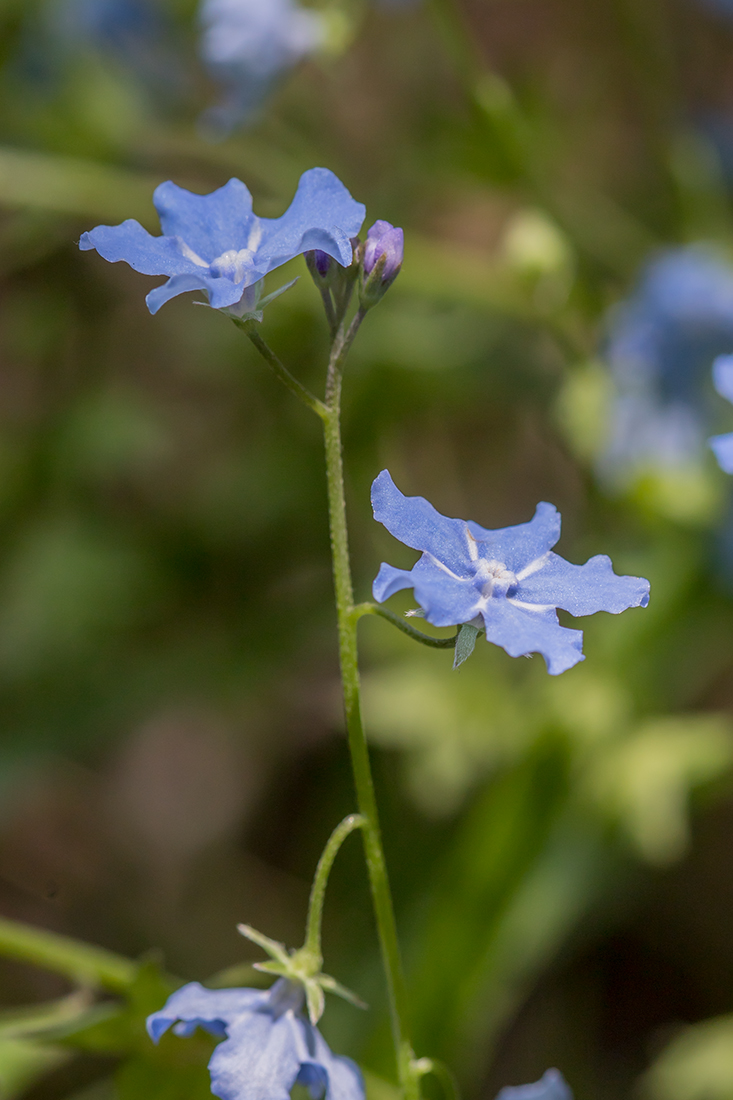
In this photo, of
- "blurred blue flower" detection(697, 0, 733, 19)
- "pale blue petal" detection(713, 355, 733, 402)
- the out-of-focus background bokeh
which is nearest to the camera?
"pale blue petal" detection(713, 355, 733, 402)

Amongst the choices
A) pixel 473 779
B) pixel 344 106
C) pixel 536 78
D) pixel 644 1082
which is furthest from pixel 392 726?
pixel 344 106

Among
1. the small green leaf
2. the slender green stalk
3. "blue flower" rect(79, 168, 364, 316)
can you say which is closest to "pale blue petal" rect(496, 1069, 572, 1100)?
the slender green stalk

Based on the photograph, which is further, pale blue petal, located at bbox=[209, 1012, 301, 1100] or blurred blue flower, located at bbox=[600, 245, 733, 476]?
blurred blue flower, located at bbox=[600, 245, 733, 476]

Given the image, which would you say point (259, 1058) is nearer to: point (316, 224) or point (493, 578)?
point (493, 578)

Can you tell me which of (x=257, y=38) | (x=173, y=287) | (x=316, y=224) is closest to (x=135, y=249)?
(x=173, y=287)

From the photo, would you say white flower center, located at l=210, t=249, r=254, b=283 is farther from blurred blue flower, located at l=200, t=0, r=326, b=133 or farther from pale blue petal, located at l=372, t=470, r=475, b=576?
blurred blue flower, located at l=200, t=0, r=326, b=133

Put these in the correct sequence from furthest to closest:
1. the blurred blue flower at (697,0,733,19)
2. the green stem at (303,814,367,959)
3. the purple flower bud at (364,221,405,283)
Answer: the blurred blue flower at (697,0,733,19) < the purple flower bud at (364,221,405,283) < the green stem at (303,814,367,959)

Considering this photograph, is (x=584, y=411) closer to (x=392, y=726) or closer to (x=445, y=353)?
(x=445, y=353)

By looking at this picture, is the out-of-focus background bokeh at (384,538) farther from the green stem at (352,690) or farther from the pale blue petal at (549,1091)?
the green stem at (352,690)
